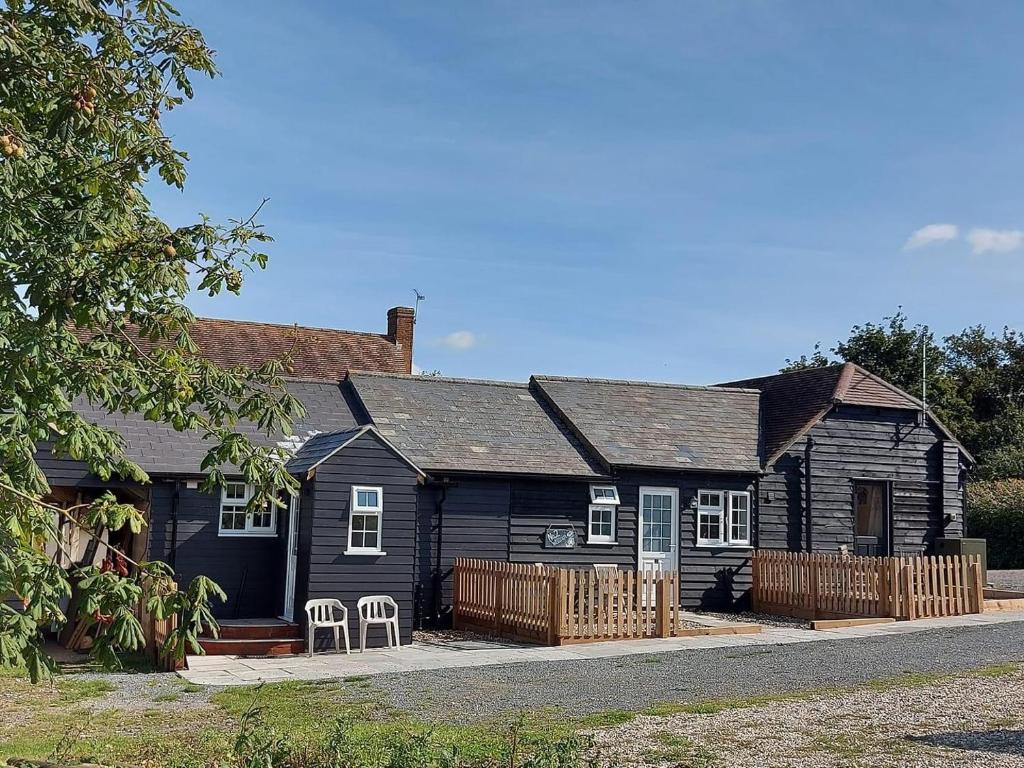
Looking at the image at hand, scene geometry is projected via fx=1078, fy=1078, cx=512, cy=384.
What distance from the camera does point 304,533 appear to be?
16.4 m

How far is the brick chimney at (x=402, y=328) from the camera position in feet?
113

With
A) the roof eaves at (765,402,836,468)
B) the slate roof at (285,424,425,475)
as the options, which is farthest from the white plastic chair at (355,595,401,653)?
the roof eaves at (765,402,836,468)

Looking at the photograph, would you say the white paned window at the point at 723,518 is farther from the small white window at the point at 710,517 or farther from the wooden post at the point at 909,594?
the wooden post at the point at 909,594

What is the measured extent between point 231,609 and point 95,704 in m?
5.80

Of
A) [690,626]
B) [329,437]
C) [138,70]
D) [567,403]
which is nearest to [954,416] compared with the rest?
[567,403]

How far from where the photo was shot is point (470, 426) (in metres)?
21.2

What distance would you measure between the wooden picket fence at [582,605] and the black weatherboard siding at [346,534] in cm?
183

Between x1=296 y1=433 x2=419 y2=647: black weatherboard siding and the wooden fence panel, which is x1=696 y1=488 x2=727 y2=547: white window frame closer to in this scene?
the wooden fence panel

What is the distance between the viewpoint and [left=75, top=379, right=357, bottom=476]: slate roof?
16625mm

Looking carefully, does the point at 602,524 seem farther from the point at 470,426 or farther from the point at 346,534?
the point at 346,534

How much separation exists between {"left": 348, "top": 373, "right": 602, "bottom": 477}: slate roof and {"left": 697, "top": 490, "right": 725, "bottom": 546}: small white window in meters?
2.54

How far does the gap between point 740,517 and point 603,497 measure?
3.31 m

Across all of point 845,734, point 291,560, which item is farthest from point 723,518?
point 845,734

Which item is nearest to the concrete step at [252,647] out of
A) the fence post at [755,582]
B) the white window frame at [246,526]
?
the white window frame at [246,526]
